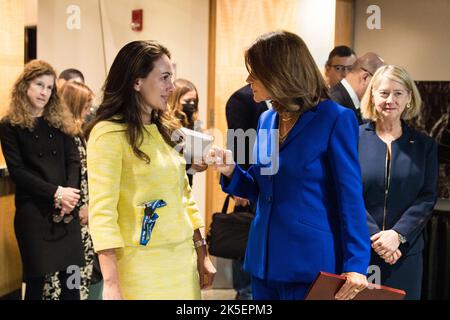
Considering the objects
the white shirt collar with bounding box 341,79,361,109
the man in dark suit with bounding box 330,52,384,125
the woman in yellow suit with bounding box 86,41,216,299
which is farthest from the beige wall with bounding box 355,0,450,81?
the woman in yellow suit with bounding box 86,41,216,299

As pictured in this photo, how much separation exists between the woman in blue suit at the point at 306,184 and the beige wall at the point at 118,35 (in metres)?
2.00

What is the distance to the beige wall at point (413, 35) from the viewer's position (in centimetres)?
359

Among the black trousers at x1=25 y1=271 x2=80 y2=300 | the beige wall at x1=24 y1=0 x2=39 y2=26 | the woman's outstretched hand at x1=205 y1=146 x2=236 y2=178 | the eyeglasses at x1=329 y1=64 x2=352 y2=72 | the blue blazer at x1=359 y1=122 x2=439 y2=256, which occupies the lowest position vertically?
the black trousers at x1=25 y1=271 x2=80 y2=300

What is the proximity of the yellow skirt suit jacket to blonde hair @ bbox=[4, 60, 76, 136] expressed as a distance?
4.89 ft

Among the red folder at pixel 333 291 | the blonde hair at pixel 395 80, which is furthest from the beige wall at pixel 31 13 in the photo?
the red folder at pixel 333 291

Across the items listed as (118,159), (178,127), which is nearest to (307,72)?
(178,127)

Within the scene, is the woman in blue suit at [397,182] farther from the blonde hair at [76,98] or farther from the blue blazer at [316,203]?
the blonde hair at [76,98]

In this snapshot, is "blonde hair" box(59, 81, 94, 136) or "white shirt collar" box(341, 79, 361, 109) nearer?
"white shirt collar" box(341, 79, 361, 109)

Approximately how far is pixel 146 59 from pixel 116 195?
43 cm

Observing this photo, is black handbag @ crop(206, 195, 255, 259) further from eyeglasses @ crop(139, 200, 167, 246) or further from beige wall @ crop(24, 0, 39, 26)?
beige wall @ crop(24, 0, 39, 26)

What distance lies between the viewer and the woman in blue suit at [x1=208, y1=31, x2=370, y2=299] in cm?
165

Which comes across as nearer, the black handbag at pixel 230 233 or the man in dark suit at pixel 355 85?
the man in dark suit at pixel 355 85

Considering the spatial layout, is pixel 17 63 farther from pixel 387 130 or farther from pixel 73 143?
pixel 387 130

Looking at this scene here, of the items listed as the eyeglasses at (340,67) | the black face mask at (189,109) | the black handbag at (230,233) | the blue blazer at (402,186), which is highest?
the eyeglasses at (340,67)
